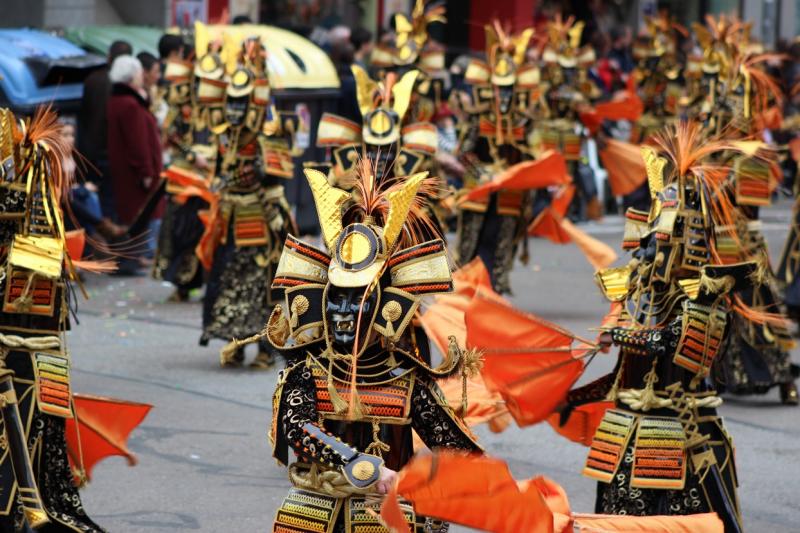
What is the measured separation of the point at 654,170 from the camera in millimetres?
6133

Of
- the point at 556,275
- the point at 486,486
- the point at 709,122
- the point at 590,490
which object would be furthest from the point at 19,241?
the point at 556,275

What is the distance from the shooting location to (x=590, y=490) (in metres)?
7.57

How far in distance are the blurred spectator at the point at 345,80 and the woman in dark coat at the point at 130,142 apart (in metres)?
2.39

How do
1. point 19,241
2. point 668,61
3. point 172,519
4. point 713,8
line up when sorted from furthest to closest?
point 713,8, point 668,61, point 172,519, point 19,241

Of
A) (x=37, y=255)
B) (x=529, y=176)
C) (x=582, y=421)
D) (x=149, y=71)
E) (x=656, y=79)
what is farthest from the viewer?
(x=656, y=79)

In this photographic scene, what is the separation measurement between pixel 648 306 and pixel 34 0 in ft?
41.3

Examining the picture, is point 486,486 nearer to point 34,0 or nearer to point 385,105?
point 385,105

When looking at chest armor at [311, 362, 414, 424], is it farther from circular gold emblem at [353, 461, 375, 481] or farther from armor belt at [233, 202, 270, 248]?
armor belt at [233, 202, 270, 248]

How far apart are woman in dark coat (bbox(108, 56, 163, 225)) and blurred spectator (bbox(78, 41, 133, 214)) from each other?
0.11m

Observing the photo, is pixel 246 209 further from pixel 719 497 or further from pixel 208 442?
pixel 719 497

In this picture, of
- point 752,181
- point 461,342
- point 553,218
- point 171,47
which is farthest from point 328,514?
point 171,47

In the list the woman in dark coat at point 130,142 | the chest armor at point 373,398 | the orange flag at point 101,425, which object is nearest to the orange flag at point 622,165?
the woman in dark coat at point 130,142

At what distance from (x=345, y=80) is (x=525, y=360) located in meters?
9.15

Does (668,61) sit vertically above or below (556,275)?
above
